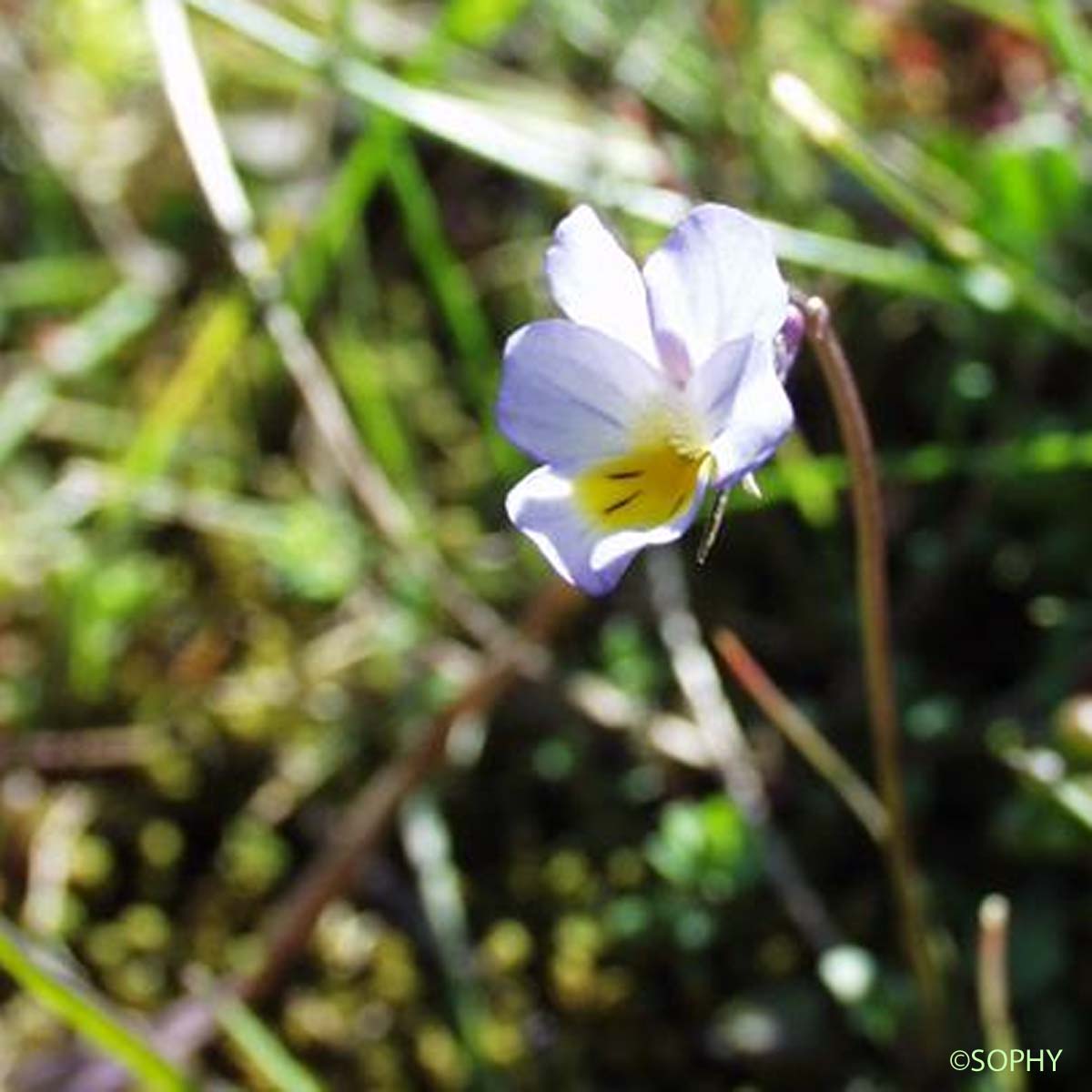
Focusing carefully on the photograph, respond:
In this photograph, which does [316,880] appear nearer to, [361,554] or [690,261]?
[361,554]

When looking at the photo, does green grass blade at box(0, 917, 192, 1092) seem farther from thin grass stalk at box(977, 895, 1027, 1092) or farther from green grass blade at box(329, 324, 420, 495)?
green grass blade at box(329, 324, 420, 495)

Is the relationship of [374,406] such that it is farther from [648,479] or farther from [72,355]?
[648,479]

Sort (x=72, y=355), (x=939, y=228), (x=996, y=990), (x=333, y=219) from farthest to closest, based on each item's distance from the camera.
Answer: (x=72, y=355) < (x=333, y=219) < (x=939, y=228) < (x=996, y=990)

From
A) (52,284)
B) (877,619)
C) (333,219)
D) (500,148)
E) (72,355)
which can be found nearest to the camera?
(877,619)

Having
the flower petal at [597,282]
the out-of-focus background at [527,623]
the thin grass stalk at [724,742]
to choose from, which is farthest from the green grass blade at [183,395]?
the flower petal at [597,282]

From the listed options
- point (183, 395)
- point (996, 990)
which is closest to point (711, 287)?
point (996, 990)

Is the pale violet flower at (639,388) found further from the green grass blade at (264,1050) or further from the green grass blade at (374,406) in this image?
the green grass blade at (374,406)
